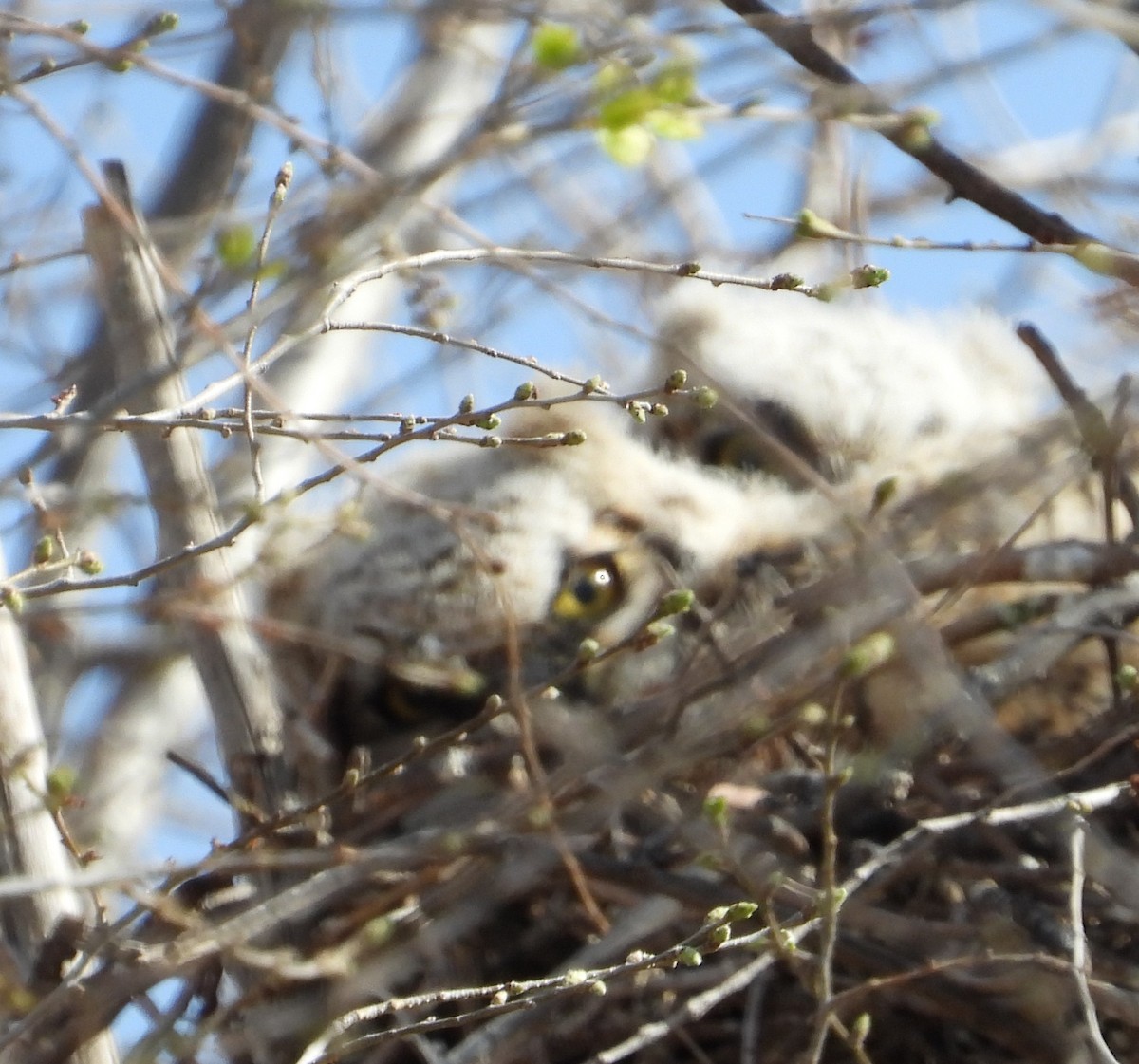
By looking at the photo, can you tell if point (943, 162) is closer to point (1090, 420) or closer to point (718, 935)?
point (1090, 420)

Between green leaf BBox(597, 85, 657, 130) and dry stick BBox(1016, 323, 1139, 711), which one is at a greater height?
green leaf BBox(597, 85, 657, 130)

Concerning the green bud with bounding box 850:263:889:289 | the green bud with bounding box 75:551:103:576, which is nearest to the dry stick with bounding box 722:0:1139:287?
the green bud with bounding box 850:263:889:289

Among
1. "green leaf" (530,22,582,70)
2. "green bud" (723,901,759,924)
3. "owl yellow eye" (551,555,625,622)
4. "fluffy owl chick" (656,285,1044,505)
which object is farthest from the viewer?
"fluffy owl chick" (656,285,1044,505)

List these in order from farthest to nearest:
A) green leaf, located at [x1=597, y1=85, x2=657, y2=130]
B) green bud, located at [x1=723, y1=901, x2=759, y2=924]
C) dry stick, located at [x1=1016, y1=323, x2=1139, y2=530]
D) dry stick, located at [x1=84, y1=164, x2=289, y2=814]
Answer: dry stick, located at [x1=84, y1=164, x2=289, y2=814] < dry stick, located at [x1=1016, y1=323, x2=1139, y2=530] < green bud, located at [x1=723, y1=901, x2=759, y2=924] < green leaf, located at [x1=597, y1=85, x2=657, y2=130]

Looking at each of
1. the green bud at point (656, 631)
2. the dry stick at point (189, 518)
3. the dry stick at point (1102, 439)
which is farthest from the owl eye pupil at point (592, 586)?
the green bud at point (656, 631)

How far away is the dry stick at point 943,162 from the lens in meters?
2.78

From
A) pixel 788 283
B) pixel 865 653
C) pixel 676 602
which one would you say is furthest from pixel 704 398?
Result: pixel 865 653

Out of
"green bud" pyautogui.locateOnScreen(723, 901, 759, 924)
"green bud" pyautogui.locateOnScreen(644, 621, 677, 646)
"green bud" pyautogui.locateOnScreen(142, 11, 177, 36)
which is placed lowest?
"green bud" pyautogui.locateOnScreen(723, 901, 759, 924)

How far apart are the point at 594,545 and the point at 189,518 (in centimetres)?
127

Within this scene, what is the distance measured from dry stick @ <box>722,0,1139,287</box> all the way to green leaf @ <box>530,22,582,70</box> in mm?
372

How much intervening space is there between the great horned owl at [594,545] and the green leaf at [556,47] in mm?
1389

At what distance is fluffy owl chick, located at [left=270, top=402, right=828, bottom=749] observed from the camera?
13.9 ft

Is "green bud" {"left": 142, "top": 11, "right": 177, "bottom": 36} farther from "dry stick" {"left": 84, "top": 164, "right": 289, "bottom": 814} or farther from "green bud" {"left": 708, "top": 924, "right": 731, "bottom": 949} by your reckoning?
"green bud" {"left": 708, "top": 924, "right": 731, "bottom": 949}

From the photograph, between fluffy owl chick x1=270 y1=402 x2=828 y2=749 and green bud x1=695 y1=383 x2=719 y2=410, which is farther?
fluffy owl chick x1=270 y1=402 x2=828 y2=749
